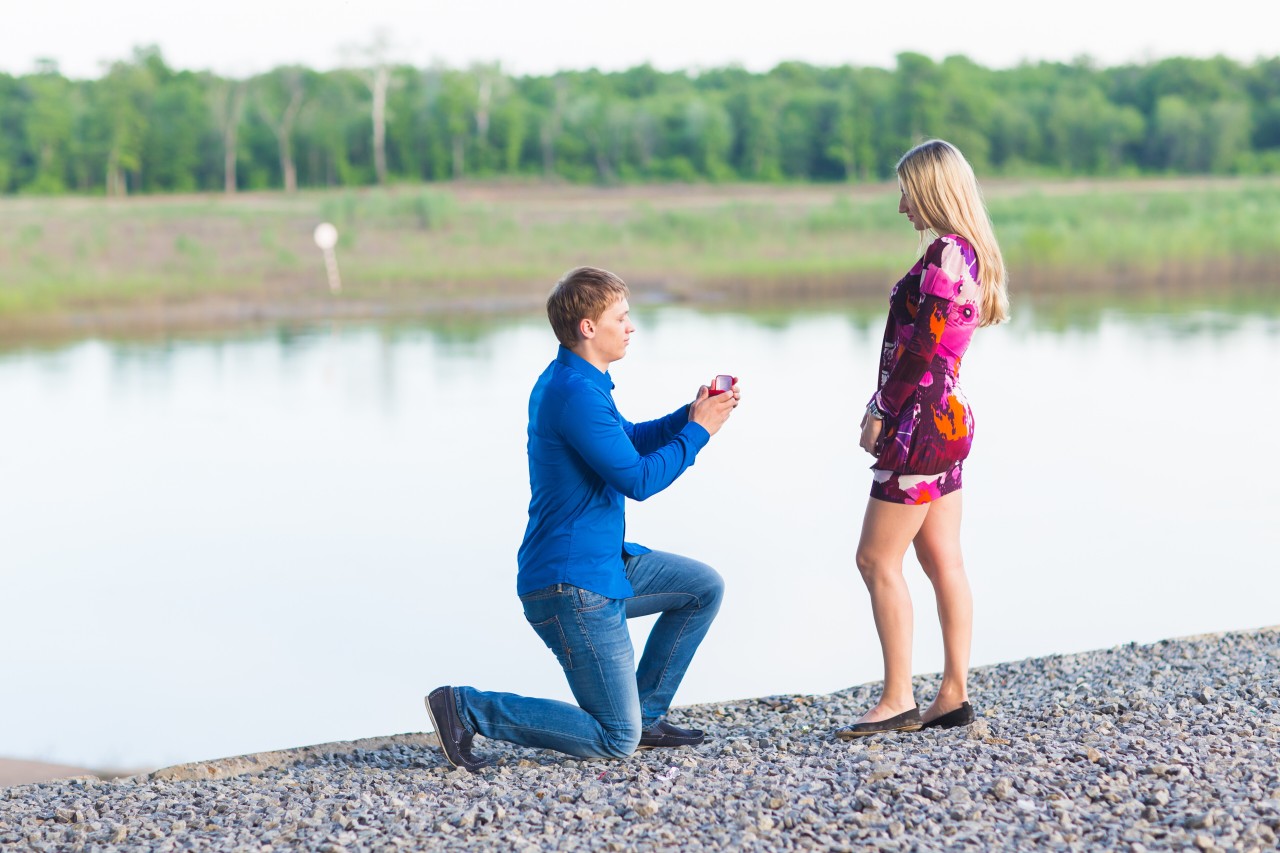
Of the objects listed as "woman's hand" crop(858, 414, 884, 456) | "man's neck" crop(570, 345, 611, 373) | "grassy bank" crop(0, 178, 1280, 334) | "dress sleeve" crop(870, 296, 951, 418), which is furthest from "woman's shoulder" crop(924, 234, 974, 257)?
"grassy bank" crop(0, 178, 1280, 334)

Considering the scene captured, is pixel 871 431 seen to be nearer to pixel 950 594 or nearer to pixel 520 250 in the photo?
pixel 950 594

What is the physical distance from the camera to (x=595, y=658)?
3.58m

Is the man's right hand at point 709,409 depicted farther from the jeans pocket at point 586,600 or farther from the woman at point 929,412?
the jeans pocket at point 586,600

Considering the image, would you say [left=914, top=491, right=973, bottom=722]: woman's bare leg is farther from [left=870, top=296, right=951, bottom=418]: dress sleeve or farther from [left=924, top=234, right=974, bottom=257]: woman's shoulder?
[left=924, top=234, right=974, bottom=257]: woman's shoulder

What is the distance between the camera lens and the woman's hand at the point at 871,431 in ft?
12.2

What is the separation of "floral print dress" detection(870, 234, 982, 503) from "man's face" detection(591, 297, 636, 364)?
0.65m

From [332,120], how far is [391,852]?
40347 mm

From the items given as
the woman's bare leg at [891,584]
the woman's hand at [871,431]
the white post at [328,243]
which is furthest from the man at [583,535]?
the white post at [328,243]

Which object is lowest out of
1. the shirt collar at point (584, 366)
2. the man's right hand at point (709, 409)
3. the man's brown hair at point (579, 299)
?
the man's right hand at point (709, 409)

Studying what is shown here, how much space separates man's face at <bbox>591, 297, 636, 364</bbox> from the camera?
354 centimetres

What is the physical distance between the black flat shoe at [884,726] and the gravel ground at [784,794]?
32mm

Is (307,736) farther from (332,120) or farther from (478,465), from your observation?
(332,120)

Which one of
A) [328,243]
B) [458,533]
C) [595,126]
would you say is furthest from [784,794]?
[595,126]

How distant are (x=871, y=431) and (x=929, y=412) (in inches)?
6.2
